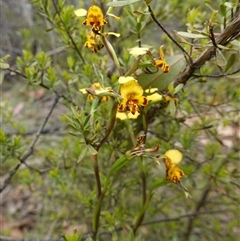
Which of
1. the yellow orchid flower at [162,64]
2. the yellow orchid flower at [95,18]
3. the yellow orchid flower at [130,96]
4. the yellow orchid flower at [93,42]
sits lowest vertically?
the yellow orchid flower at [130,96]

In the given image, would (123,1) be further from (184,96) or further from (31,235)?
(31,235)

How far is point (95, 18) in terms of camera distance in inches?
31.8

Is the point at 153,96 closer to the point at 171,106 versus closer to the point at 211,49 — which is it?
the point at 171,106

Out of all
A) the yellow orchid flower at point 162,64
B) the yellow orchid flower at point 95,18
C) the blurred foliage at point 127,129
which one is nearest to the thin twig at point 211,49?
the blurred foliage at point 127,129

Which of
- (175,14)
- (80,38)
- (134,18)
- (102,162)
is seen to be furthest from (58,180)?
(175,14)

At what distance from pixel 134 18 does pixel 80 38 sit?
243mm

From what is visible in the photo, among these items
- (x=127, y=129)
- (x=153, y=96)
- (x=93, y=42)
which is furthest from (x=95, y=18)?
(x=127, y=129)

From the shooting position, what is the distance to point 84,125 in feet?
2.72

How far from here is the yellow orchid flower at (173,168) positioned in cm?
93

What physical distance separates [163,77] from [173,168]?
207mm

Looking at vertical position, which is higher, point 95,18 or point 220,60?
point 95,18

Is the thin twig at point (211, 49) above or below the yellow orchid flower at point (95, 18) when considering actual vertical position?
below

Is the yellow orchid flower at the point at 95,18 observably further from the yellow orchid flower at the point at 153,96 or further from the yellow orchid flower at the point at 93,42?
the yellow orchid flower at the point at 153,96

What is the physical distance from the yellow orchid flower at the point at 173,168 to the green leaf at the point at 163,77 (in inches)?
5.9
